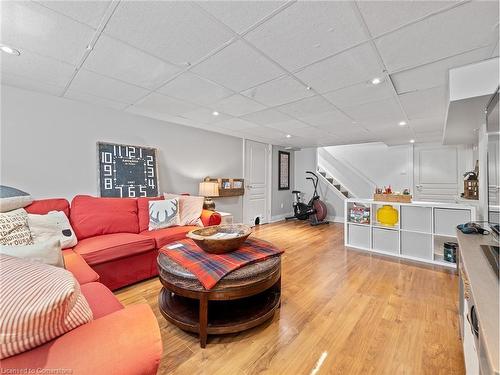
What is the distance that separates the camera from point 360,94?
2.55 meters

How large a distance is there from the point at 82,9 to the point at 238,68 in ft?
3.74

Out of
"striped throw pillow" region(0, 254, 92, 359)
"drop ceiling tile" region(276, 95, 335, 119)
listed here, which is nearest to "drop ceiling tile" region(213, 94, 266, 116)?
"drop ceiling tile" region(276, 95, 335, 119)

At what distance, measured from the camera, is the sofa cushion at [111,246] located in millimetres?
2137

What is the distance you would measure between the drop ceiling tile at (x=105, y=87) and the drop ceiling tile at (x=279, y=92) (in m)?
1.30

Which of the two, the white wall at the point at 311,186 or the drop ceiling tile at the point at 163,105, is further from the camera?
the white wall at the point at 311,186

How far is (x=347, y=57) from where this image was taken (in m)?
1.83

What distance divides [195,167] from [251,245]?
8.41 feet

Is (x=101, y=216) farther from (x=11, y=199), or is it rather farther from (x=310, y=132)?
(x=310, y=132)

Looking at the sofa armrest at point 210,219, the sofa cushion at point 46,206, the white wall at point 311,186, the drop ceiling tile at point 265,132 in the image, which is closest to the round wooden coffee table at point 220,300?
the sofa armrest at point 210,219

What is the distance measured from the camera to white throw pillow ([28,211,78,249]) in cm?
204

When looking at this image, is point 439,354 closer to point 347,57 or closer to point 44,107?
point 347,57

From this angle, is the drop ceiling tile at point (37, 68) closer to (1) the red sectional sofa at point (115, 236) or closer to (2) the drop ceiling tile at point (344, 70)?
(1) the red sectional sofa at point (115, 236)

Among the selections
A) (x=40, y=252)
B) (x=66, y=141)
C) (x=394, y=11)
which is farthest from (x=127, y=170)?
(x=394, y=11)

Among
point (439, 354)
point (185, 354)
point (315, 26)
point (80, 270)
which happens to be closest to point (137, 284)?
point (80, 270)
